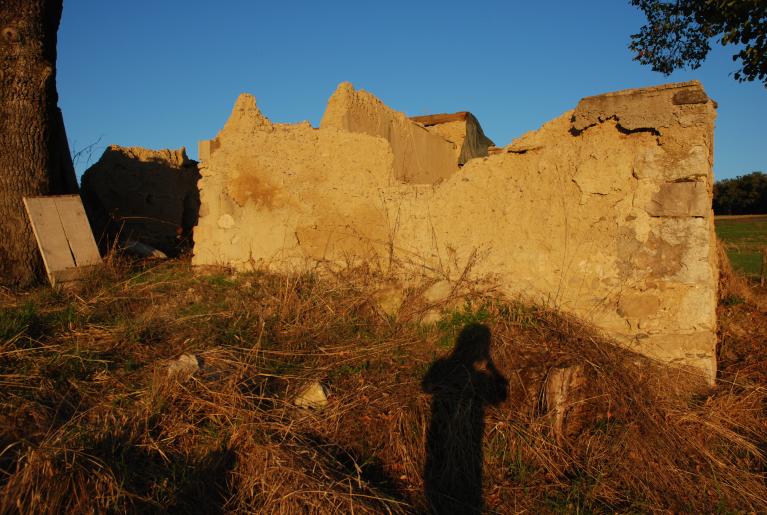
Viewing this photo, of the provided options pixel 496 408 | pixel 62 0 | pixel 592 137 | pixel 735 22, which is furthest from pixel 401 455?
pixel 735 22

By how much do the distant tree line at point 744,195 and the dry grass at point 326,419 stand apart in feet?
117

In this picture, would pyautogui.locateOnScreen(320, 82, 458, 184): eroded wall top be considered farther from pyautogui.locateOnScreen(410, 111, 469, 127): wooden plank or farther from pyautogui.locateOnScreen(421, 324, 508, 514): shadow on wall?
pyautogui.locateOnScreen(421, 324, 508, 514): shadow on wall

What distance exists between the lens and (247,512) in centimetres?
259

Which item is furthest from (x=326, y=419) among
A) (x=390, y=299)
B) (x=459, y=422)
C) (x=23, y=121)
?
(x=23, y=121)

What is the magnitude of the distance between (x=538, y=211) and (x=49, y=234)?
4.67 metres

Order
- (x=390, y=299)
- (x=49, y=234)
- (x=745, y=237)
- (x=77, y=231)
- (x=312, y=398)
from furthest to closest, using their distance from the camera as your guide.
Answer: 1. (x=745, y=237)
2. (x=77, y=231)
3. (x=49, y=234)
4. (x=390, y=299)
5. (x=312, y=398)

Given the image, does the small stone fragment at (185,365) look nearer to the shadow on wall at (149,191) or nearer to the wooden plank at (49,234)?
the wooden plank at (49,234)

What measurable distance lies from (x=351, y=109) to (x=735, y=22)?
17.4ft

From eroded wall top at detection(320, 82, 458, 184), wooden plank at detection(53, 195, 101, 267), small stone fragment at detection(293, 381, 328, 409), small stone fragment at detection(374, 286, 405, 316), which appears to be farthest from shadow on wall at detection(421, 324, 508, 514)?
wooden plank at detection(53, 195, 101, 267)

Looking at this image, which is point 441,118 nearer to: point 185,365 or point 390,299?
point 390,299

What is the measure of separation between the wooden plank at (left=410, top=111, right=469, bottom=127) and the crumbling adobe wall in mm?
4502

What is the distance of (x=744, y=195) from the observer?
113ft

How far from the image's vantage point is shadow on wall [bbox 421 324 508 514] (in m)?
2.96

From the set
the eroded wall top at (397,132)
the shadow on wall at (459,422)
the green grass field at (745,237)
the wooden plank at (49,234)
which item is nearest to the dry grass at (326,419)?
the shadow on wall at (459,422)
